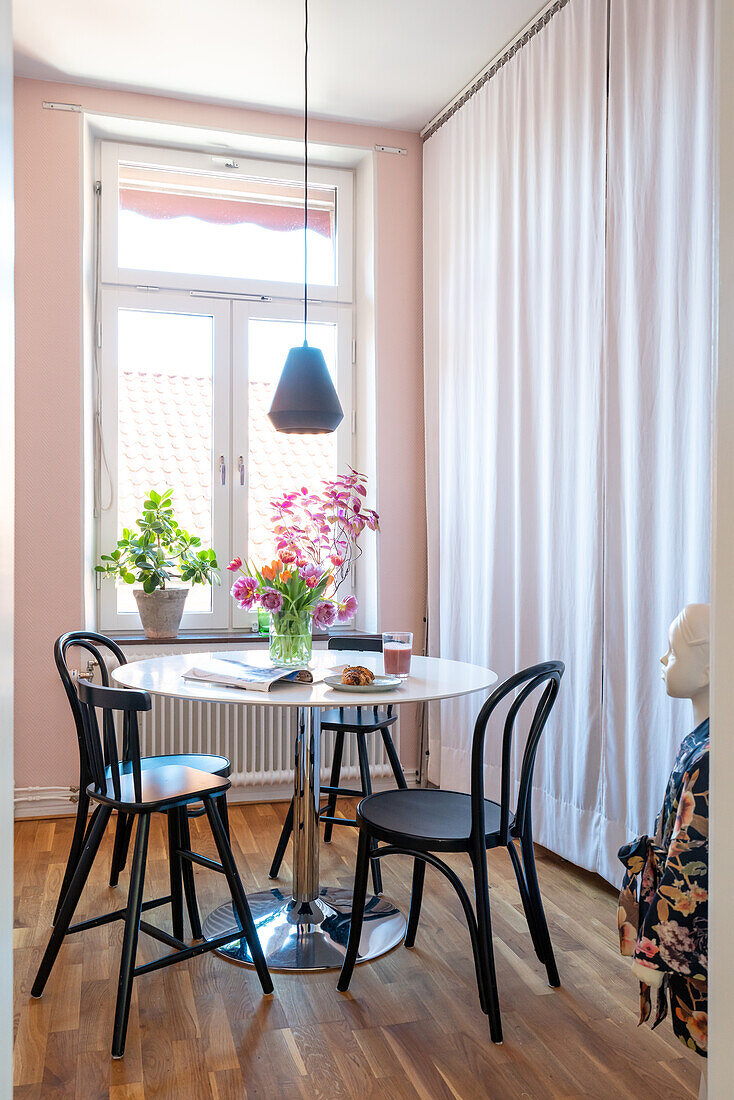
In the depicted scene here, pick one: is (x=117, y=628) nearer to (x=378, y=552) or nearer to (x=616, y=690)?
(x=378, y=552)

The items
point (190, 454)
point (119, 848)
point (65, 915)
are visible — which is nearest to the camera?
point (65, 915)

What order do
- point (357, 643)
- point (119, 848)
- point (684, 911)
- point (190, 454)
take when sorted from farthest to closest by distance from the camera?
1. point (190, 454)
2. point (357, 643)
3. point (119, 848)
4. point (684, 911)

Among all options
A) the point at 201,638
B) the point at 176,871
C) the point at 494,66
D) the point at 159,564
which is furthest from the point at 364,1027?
the point at 494,66

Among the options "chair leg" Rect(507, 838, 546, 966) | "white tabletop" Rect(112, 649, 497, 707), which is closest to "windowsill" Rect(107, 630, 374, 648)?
"white tabletop" Rect(112, 649, 497, 707)

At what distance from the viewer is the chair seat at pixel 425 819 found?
1.95m

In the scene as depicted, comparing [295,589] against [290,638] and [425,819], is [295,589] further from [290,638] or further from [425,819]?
[425,819]

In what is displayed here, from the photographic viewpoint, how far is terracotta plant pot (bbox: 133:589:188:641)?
11.8 feet

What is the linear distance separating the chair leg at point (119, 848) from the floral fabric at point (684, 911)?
1.62 m

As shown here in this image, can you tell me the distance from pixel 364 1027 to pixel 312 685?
806 mm

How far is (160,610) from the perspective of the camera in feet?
11.8

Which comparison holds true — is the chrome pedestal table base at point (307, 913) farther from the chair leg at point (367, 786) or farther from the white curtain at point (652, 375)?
the white curtain at point (652, 375)

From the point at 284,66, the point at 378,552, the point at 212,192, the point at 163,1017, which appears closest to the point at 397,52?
the point at 284,66

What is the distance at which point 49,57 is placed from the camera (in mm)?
3305

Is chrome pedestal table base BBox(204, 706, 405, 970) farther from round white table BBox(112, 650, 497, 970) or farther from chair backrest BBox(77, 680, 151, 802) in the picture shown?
chair backrest BBox(77, 680, 151, 802)
